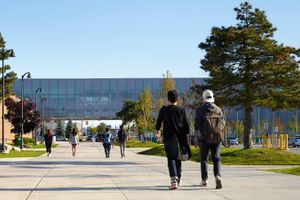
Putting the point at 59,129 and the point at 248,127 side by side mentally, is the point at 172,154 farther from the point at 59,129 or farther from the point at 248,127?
the point at 59,129

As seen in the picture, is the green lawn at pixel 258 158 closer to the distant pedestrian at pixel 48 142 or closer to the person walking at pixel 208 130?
the distant pedestrian at pixel 48 142

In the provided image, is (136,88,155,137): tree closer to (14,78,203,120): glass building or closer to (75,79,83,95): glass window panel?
Result: (14,78,203,120): glass building

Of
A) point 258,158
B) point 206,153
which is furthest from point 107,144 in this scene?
point 206,153

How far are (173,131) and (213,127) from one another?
79 centimetres

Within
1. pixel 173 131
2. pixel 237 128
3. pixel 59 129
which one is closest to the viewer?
pixel 173 131

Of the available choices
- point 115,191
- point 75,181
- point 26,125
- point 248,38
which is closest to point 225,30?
point 248,38

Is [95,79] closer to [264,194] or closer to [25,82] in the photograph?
[25,82]

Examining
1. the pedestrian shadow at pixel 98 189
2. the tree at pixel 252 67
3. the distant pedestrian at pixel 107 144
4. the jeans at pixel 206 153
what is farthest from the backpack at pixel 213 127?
the distant pedestrian at pixel 107 144

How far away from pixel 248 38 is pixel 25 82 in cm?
7549

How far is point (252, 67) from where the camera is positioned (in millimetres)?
25953

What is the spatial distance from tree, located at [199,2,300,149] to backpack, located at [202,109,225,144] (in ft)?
47.7

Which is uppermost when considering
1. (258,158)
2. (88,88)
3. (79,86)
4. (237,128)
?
(79,86)

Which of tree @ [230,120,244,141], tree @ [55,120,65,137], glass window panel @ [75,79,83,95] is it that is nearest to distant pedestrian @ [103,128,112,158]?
tree @ [230,120,244,141]

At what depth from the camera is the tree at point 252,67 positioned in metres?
25.7
